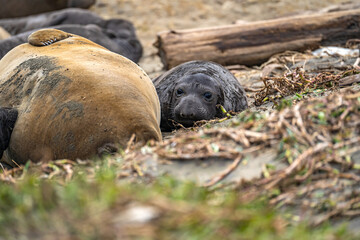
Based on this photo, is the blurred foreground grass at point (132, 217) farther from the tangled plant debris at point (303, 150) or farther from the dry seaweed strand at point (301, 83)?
the dry seaweed strand at point (301, 83)

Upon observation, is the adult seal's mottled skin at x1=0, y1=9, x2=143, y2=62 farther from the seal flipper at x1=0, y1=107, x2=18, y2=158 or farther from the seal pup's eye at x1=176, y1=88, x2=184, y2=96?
the seal flipper at x1=0, y1=107, x2=18, y2=158

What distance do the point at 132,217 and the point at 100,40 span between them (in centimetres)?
694

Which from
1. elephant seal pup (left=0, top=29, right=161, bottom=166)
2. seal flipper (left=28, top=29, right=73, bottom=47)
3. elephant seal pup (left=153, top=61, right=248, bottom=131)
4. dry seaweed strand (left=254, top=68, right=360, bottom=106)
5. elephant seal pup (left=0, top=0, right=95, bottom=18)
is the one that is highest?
seal flipper (left=28, top=29, right=73, bottom=47)

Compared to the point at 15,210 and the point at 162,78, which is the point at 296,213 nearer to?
the point at 15,210

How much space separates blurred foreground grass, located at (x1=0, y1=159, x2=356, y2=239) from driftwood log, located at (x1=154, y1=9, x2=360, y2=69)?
5.81 m

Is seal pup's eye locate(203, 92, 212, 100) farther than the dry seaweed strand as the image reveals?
Yes

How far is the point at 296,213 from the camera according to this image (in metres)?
2.38

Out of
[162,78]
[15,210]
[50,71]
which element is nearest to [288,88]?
[162,78]

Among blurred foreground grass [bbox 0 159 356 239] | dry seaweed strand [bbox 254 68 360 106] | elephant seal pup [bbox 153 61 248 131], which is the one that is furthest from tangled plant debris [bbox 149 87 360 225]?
elephant seal pup [bbox 153 61 248 131]

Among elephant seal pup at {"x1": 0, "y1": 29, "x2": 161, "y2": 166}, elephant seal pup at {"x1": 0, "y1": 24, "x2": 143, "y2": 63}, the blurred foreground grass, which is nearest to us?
the blurred foreground grass

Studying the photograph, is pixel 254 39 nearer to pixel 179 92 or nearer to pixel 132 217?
pixel 179 92

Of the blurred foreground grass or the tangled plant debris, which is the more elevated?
the blurred foreground grass

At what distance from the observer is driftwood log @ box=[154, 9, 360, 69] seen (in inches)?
310

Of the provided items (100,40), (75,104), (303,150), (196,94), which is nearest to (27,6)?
(100,40)
